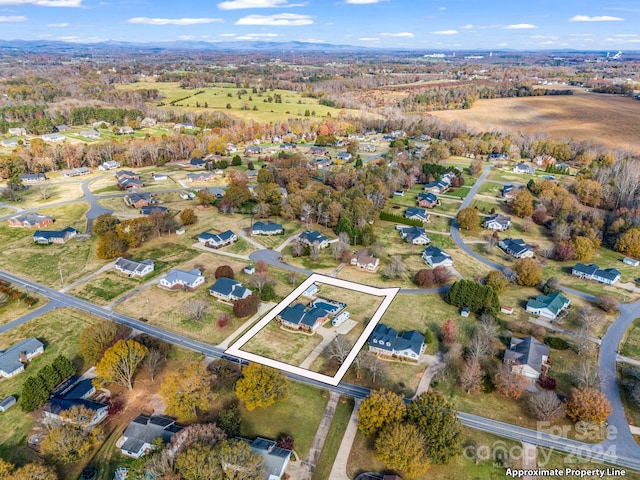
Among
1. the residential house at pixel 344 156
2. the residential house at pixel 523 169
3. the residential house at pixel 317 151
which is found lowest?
the residential house at pixel 523 169

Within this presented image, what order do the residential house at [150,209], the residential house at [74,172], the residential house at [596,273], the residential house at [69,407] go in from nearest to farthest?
1. the residential house at [69,407]
2. the residential house at [596,273]
3. the residential house at [150,209]
4. the residential house at [74,172]

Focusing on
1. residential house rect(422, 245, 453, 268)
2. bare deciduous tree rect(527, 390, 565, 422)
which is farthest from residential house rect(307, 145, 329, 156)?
bare deciduous tree rect(527, 390, 565, 422)

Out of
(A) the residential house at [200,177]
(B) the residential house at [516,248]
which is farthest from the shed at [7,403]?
(A) the residential house at [200,177]

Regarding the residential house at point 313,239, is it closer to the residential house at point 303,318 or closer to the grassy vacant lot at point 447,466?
the residential house at point 303,318

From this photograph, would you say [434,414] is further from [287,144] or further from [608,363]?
[287,144]

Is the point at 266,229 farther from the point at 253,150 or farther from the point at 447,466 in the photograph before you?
the point at 253,150

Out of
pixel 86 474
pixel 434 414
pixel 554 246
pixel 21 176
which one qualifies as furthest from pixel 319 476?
pixel 21 176

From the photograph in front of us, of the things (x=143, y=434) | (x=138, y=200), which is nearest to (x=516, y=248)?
(x=143, y=434)
